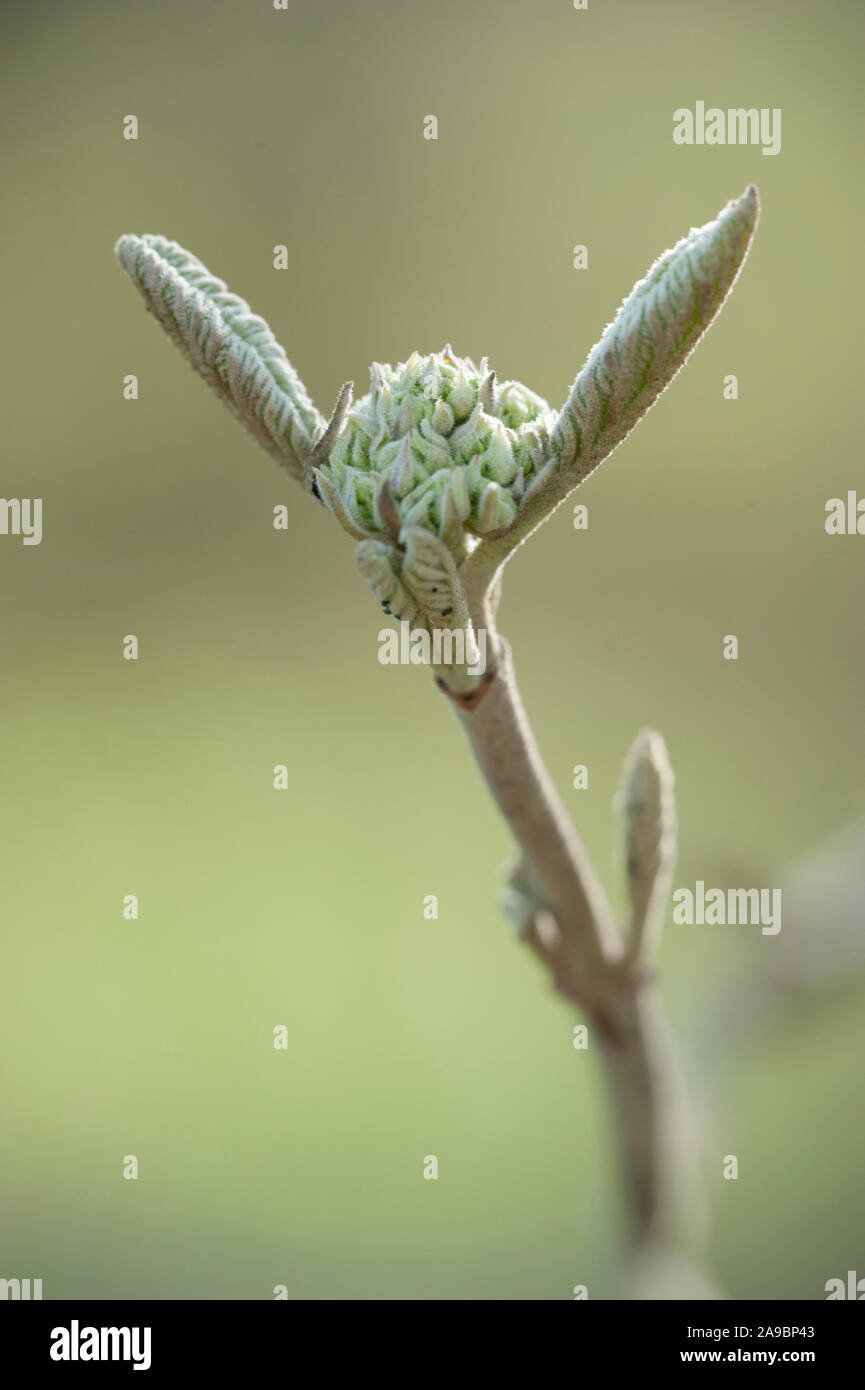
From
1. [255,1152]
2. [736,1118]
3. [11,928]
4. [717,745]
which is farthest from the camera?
[717,745]

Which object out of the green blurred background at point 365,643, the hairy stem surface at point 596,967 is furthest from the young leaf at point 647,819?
the green blurred background at point 365,643

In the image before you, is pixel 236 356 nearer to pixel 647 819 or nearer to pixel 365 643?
pixel 647 819

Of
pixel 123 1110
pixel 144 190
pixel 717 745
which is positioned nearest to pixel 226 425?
pixel 144 190

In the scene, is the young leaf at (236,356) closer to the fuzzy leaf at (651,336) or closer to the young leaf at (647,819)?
the fuzzy leaf at (651,336)

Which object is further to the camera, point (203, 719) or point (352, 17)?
point (352, 17)

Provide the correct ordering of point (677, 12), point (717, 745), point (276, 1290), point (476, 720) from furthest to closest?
1. point (677, 12)
2. point (717, 745)
3. point (276, 1290)
4. point (476, 720)

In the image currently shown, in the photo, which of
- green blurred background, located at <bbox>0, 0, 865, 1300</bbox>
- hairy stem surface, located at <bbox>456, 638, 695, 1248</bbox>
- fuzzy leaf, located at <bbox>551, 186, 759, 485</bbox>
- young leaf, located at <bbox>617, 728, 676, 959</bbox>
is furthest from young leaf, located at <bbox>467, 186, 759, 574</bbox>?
green blurred background, located at <bbox>0, 0, 865, 1300</bbox>

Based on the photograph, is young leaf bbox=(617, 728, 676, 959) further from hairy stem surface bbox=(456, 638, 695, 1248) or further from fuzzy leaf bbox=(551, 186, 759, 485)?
fuzzy leaf bbox=(551, 186, 759, 485)

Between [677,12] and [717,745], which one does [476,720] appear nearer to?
[717,745]
